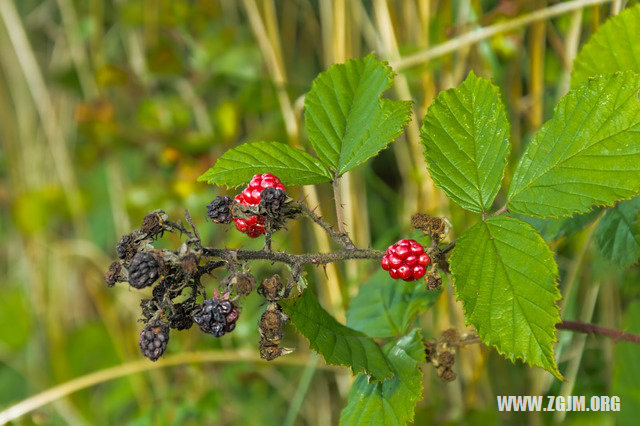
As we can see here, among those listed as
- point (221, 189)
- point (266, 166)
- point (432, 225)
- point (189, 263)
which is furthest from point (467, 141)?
point (221, 189)

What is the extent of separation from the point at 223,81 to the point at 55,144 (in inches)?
28.7

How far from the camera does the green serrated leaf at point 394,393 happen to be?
0.75 m

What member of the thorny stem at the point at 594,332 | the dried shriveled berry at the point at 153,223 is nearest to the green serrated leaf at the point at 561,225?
the thorny stem at the point at 594,332

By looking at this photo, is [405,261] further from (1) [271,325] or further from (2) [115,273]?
(2) [115,273]

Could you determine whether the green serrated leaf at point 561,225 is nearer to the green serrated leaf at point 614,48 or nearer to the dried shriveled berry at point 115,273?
the green serrated leaf at point 614,48

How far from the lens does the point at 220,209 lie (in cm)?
71

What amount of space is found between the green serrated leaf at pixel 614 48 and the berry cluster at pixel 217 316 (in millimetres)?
518

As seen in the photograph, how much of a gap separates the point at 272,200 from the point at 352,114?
0.67ft

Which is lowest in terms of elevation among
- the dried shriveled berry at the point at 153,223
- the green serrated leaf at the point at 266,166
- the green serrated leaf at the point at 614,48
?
the dried shriveled berry at the point at 153,223

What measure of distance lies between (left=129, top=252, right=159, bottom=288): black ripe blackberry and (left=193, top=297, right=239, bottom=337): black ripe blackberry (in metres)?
0.06

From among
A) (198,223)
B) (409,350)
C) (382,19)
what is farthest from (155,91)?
(409,350)

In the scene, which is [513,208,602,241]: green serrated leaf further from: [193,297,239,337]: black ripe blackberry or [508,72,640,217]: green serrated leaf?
[193,297,239,337]: black ripe blackberry

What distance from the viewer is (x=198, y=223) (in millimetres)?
1943

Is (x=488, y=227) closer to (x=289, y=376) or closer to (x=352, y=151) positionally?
(x=352, y=151)
